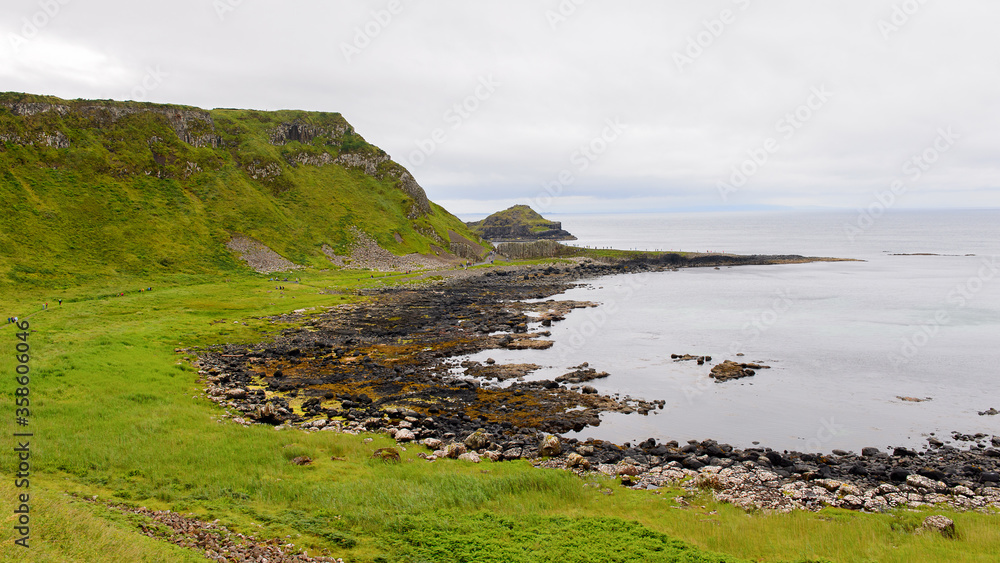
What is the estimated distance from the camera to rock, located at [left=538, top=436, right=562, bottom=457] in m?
25.6

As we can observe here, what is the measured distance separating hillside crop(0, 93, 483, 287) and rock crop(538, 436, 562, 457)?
75.6 m

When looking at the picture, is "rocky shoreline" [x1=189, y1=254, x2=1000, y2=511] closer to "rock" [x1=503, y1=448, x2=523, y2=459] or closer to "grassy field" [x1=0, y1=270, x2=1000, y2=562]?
"rock" [x1=503, y1=448, x2=523, y2=459]

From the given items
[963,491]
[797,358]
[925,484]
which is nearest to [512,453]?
[925,484]

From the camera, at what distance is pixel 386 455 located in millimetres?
23594

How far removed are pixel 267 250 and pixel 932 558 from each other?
111 m

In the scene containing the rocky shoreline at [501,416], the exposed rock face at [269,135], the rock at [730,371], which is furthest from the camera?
the exposed rock face at [269,135]

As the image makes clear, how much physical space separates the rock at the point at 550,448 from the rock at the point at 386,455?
6929 mm

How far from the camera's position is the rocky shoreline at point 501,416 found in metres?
22.4

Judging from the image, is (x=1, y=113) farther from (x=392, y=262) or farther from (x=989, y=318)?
(x=989, y=318)

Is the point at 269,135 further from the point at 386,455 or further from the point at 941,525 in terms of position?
the point at 941,525

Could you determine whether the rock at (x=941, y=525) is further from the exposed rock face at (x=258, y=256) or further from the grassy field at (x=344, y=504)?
the exposed rock face at (x=258, y=256)

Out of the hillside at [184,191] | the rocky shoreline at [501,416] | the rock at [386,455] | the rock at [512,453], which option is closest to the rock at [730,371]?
the rocky shoreline at [501,416]

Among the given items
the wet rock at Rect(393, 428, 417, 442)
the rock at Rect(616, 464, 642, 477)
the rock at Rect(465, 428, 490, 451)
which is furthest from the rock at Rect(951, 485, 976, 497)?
the wet rock at Rect(393, 428, 417, 442)

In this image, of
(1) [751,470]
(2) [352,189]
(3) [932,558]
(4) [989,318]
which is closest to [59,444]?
(1) [751,470]
